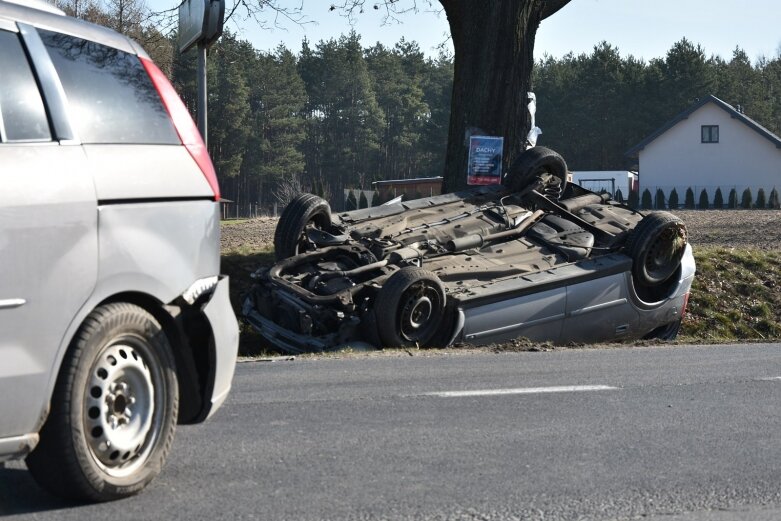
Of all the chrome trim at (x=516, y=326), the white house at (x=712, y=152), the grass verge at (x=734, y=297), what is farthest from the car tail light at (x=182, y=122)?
the white house at (x=712, y=152)

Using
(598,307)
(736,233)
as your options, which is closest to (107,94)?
(598,307)

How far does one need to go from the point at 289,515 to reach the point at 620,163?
95.7m

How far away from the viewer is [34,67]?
4324mm

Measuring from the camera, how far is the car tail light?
16.1 feet

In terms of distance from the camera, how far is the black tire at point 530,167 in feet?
45.7

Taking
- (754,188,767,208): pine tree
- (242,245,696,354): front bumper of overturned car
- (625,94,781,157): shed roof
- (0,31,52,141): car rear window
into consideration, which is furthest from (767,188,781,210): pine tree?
(0,31,52,141): car rear window

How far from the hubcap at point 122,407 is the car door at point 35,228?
0.26 meters

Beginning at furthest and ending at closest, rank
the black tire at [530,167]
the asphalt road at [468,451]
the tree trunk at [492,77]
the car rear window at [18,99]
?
the tree trunk at [492,77], the black tire at [530,167], the asphalt road at [468,451], the car rear window at [18,99]

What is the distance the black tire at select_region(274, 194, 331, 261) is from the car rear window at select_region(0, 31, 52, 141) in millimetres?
7757

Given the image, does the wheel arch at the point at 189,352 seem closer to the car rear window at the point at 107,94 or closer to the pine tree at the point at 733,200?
the car rear window at the point at 107,94

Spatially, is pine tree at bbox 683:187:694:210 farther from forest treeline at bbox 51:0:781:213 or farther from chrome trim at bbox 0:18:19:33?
chrome trim at bbox 0:18:19:33

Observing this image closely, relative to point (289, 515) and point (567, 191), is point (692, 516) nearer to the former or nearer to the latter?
point (289, 515)

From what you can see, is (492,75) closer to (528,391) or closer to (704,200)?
(528,391)

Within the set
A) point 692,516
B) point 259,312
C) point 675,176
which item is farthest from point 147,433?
point 675,176
